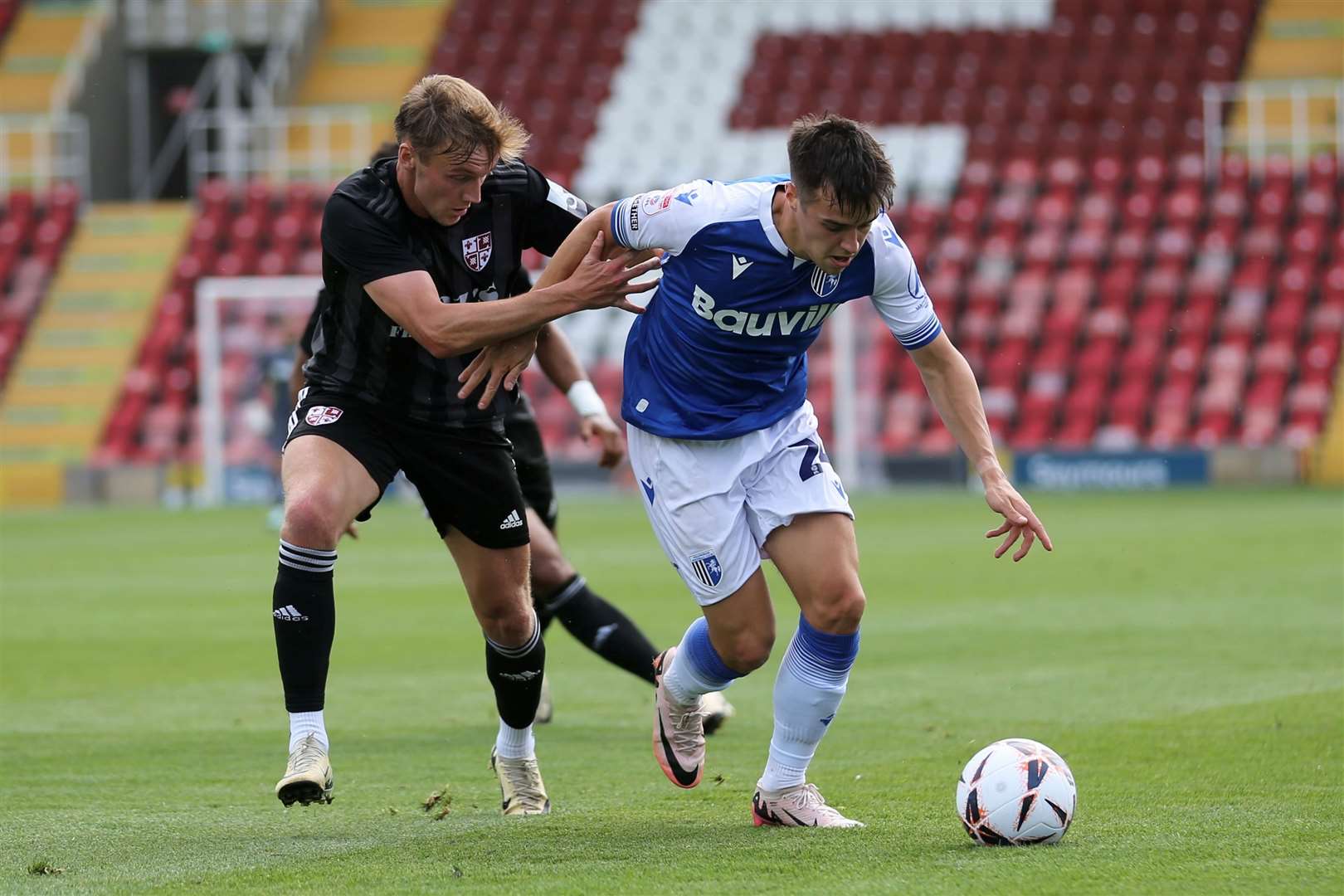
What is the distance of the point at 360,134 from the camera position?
28.5 metres

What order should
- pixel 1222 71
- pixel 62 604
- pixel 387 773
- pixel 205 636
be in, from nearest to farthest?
pixel 387 773, pixel 205 636, pixel 62 604, pixel 1222 71

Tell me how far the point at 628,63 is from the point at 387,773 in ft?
78.7

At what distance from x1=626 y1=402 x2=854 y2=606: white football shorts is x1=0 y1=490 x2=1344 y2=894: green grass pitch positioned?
2.28ft

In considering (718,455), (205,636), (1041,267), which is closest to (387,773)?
(718,455)

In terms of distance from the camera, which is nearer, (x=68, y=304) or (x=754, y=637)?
(x=754, y=637)

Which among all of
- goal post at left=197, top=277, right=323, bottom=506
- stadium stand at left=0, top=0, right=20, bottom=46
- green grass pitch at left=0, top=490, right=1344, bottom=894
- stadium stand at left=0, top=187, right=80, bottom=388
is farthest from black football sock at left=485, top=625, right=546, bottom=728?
stadium stand at left=0, top=0, right=20, bottom=46

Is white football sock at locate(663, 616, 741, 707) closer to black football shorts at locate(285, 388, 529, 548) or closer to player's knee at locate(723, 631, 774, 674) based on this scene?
player's knee at locate(723, 631, 774, 674)

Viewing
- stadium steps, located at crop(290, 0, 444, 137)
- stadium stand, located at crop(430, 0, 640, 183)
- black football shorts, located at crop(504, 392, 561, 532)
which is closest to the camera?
black football shorts, located at crop(504, 392, 561, 532)

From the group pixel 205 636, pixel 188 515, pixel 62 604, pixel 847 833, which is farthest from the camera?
pixel 188 515

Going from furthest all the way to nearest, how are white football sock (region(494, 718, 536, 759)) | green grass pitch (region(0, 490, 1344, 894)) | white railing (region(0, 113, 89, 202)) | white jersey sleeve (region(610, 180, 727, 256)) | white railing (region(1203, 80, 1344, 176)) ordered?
white railing (region(0, 113, 89, 202)) < white railing (region(1203, 80, 1344, 176)) < white football sock (region(494, 718, 536, 759)) < white jersey sleeve (region(610, 180, 727, 256)) < green grass pitch (region(0, 490, 1344, 894))

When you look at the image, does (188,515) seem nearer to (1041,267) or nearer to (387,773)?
(1041,267)

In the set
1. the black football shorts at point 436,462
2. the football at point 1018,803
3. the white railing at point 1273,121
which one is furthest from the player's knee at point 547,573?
the white railing at point 1273,121

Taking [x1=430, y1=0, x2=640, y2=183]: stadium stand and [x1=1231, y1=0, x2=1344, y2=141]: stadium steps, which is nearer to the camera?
[x1=1231, y1=0, x2=1344, y2=141]: stadium steps

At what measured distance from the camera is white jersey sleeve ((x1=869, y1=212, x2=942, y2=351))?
5.05m
